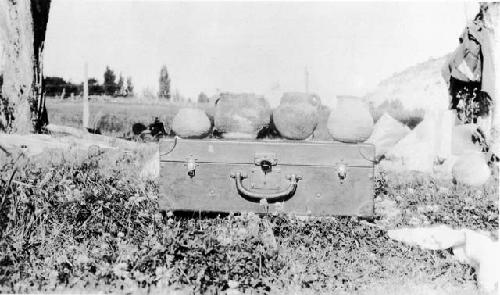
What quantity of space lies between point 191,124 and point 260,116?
0.67 m

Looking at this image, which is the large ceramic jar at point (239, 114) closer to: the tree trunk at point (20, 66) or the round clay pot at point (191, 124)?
the round clay pot at point (191, 124)

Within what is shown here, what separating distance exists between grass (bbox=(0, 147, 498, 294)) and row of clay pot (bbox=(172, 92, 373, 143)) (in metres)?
0.76

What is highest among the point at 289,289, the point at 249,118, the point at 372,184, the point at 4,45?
the point at 4,45

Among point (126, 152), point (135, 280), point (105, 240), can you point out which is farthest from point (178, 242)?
point (126, 152)

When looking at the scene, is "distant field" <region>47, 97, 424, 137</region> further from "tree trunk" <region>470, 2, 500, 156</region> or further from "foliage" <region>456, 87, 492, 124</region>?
"tree trunk" <region>470, 2, 500, 156</region>

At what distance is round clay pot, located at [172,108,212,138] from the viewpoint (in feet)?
14.5

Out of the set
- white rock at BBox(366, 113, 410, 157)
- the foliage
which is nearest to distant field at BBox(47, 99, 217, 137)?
white rock at BBox(366, 113, 410, 157)

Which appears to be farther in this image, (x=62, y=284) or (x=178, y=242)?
(x=178, y=242)

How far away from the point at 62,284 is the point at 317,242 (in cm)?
183

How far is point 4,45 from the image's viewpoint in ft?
25.5

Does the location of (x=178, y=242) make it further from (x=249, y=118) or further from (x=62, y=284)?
(x=249, y=118)

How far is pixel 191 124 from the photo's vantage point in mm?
4430

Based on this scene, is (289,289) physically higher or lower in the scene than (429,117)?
lower

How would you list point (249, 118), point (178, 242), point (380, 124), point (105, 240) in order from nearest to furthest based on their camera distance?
point (178, 242) < point (105, 240) < point (249, 118) < point (380, 124)
